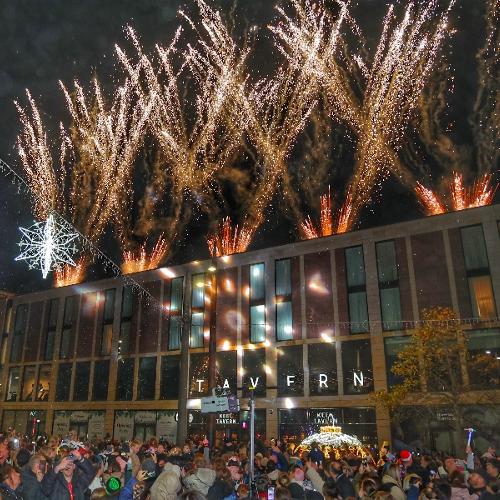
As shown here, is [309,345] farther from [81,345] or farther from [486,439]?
[81,345]

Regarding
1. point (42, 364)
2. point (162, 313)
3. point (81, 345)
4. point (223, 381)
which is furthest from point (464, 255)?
point (42, 364)

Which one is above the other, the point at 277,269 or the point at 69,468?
the point at 277,269

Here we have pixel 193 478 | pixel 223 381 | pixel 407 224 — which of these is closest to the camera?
pixel 193 478

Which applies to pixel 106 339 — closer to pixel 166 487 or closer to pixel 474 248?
pixel 474 248

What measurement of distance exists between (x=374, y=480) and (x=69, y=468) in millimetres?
5266

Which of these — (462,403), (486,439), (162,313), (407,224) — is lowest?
(486,439)

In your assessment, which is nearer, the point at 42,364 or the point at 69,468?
the point at 69,468

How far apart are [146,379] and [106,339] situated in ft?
21.0

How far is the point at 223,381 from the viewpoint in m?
37.3

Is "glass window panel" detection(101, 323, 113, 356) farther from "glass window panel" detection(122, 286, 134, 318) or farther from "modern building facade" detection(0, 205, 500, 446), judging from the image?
"glass window panel" detection(122, 286, 134, 318)

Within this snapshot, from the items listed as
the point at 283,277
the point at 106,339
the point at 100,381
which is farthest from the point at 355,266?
the point at 100,381

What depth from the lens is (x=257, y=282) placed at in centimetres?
3850

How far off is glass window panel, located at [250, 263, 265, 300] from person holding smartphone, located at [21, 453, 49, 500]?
97.4 ft

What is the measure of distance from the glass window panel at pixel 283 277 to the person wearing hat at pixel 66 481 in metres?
29.1
